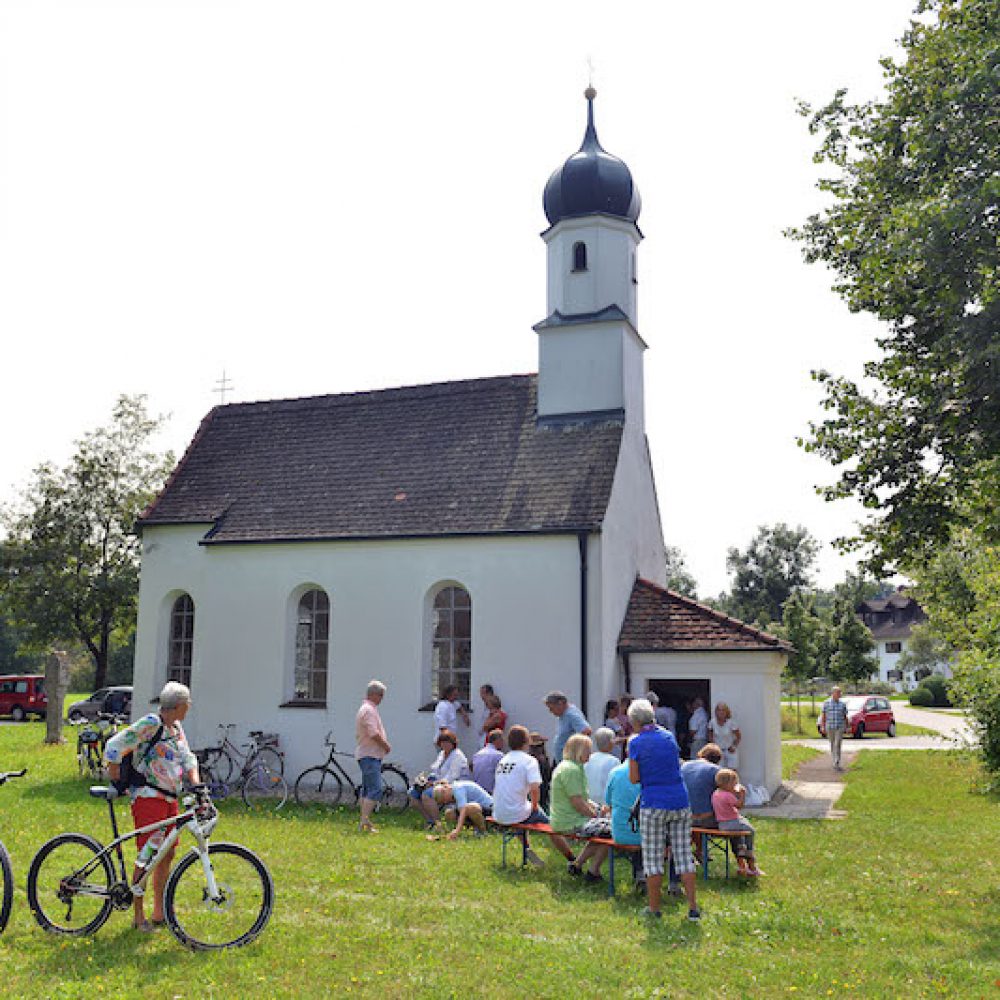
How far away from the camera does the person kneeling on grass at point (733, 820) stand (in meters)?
10.0

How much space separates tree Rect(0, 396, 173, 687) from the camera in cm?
3331

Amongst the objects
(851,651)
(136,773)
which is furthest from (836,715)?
(851,651)

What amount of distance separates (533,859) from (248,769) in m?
7.77

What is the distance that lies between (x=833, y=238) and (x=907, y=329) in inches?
94.1

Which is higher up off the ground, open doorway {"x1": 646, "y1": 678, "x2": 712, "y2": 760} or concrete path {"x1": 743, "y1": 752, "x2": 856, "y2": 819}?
open doorway {"x1": 646, "y1": 678, "x2": 712, "y2": 760}

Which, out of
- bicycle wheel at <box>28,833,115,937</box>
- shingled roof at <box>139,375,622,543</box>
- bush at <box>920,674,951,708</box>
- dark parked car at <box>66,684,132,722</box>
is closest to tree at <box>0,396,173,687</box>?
dark parked car at <box>66,684,132,722</box>

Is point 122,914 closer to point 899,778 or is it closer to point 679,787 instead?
point 679,787

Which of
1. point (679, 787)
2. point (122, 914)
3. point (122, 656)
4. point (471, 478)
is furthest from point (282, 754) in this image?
point (122, 656)

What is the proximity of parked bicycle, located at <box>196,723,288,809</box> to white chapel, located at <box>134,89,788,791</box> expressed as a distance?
296 millimetres

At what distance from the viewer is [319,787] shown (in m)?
16.2

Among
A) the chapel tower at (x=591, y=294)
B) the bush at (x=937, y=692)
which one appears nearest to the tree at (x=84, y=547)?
the chapel tower at (x=591, y=294)

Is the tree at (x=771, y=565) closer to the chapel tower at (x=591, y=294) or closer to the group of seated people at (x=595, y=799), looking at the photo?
the chapel tower at (x=591, y=294)

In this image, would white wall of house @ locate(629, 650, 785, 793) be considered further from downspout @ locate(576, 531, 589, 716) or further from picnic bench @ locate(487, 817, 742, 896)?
picnic bench @ locate(487, 817, 742, 896)

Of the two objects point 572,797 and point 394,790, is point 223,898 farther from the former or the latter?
point 394,790
